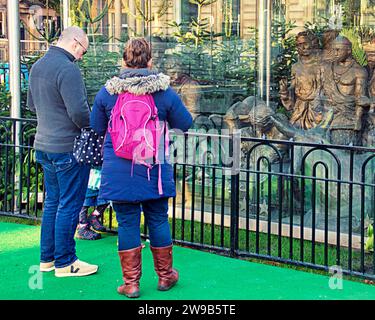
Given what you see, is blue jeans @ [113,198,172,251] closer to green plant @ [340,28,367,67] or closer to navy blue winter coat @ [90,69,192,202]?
navy blue winter coat @ [90,69,192,202]

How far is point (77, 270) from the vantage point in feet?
19.7

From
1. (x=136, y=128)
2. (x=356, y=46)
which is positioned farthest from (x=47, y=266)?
(x=356, y=46)

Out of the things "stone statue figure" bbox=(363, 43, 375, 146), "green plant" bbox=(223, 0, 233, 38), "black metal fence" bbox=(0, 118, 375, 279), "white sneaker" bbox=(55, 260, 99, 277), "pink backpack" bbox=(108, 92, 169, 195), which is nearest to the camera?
"pink backpack" bbox=(108, 92, 169, 195)

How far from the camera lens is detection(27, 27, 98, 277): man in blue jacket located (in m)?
5.65

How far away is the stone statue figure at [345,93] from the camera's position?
7.80m

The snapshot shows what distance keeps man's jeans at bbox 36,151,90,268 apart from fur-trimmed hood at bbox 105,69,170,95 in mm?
851

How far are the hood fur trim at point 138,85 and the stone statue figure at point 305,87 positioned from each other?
318 cm

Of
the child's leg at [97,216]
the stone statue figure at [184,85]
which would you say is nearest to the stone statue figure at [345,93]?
the stone statue figure at [184,85]

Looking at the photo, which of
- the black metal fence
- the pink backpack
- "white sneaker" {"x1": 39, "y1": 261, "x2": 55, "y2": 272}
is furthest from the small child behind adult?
the pink backpack

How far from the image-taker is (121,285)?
18.5ft

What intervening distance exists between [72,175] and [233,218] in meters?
1.61
